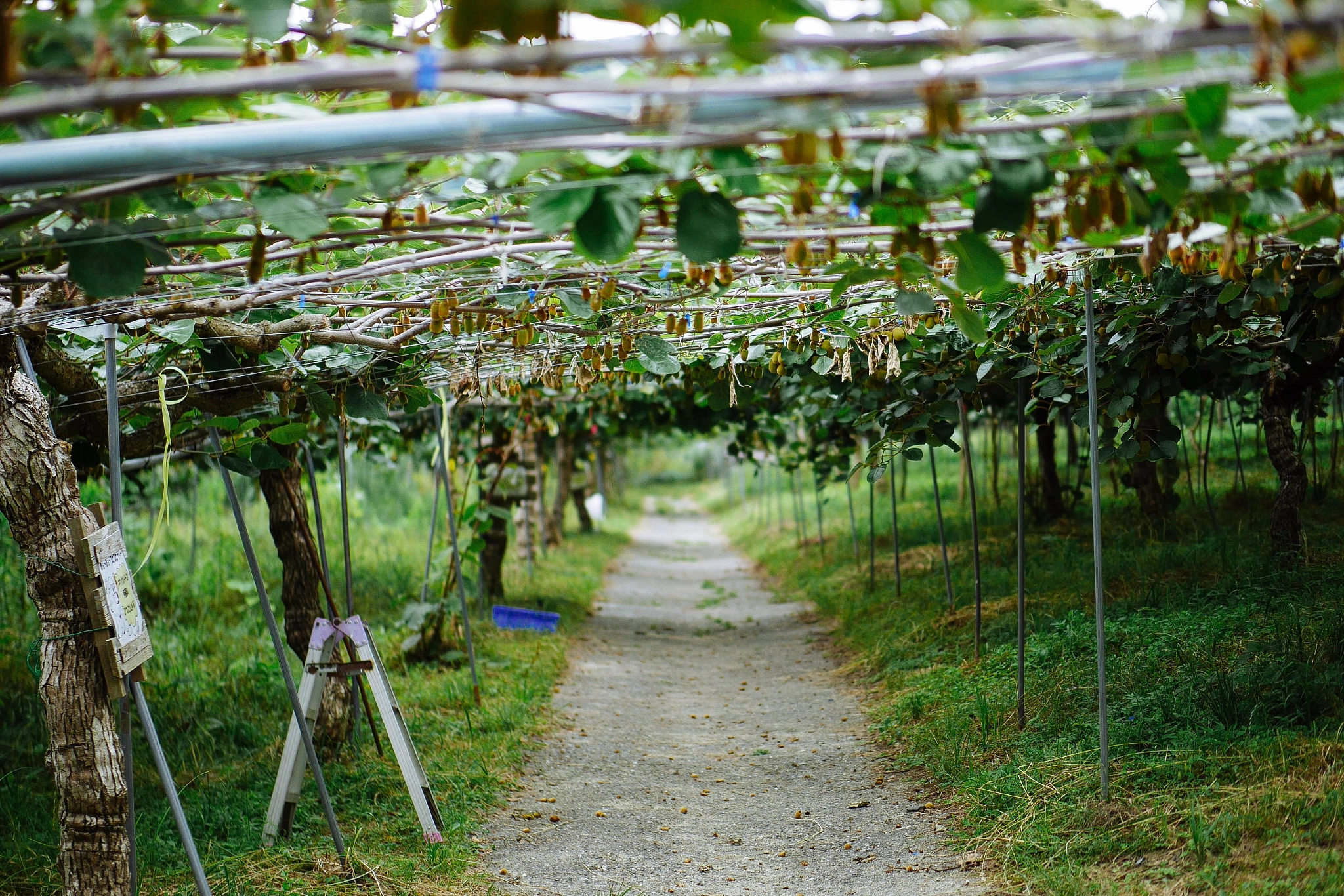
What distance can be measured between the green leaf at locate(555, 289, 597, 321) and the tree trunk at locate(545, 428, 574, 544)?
9636mm

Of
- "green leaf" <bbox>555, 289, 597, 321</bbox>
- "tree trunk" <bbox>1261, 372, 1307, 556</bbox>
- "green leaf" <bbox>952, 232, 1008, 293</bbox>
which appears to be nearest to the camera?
"green leaf" <bbox>952, 232, 1008, 293</bbox>

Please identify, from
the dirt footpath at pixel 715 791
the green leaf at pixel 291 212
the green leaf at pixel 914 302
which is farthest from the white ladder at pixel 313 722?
the green leaf at pixel 914 302

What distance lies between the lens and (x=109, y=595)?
2.42m

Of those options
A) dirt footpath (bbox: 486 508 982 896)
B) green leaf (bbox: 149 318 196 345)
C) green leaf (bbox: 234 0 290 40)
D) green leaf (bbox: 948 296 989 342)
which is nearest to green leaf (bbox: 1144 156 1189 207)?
green leaf (bbox: 948 296 989 342)

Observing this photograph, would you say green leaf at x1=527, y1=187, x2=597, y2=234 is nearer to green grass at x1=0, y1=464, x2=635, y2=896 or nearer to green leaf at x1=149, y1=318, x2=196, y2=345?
green leaf at x1=149, y1=318, x2=196, y2=345

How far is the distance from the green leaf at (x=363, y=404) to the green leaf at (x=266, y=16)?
204 cm

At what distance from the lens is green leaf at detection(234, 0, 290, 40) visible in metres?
1.29

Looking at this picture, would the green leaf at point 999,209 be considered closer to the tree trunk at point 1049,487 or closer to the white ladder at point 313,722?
the white ladder at point 313,722

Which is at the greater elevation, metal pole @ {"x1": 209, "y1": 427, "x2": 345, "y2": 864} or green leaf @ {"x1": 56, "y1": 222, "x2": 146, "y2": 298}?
green leaf @ {"x1": 56, "y1": 222, "x2": 146, "y2": 298}

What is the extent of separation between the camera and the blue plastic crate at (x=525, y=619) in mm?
7598

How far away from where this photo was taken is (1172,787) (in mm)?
3105

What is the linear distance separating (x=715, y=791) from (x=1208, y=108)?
372 cm

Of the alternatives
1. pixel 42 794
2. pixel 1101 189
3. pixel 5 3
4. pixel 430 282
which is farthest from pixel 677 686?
pixel 5 3

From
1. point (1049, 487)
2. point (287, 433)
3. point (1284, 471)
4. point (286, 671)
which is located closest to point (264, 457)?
point (287, 433)
